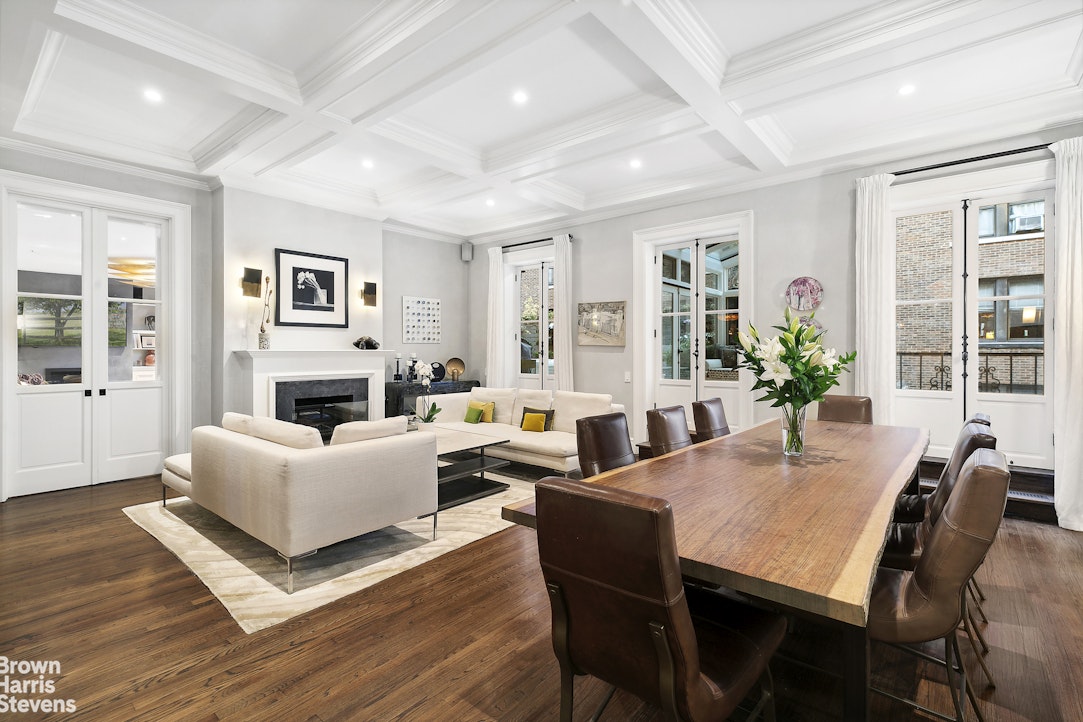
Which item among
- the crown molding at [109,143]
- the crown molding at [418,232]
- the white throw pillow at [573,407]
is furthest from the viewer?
the crown molding at [418,232]

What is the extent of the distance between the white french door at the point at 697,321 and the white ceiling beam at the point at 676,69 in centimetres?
140

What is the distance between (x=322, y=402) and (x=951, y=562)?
5594 millimetres

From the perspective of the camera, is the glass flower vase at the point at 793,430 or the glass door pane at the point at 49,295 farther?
the glass door pane at the point at 49,295

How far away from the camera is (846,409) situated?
11.9 ft

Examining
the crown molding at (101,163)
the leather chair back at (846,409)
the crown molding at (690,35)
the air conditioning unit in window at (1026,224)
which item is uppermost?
the crown molding at (690,35)

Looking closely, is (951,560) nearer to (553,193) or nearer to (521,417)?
(521,417)

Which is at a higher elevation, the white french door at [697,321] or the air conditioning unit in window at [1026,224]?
the air conditioning unit in window at [1026,224]

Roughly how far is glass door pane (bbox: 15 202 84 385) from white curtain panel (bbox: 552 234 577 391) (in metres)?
4.82

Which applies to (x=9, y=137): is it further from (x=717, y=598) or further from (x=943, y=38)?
(x=943, y=38)

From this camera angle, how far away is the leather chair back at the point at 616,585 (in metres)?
1.11

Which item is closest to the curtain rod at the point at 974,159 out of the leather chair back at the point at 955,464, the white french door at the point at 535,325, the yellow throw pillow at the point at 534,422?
the leather chair back at the point at 955,464

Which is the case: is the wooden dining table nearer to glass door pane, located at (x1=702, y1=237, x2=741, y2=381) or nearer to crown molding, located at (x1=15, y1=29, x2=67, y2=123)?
glass door pane, located at (x1=702, y1=237, x2=741, y2=381)

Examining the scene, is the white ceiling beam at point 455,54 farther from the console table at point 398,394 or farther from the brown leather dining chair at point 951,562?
the console table at point 398,394

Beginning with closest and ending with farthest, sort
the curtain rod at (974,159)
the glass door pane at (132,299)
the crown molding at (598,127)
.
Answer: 1. the crown molding at (598,127)
2. the curtain rod at (974,159)
3. the glass door pane at (132,299)
